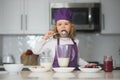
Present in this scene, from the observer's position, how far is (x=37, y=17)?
12.2 ft

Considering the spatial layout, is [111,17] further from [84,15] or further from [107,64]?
[107,64]

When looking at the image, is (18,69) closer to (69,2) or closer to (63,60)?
(63,60)

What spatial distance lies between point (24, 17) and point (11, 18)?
18 centimetres

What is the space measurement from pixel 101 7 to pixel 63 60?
6.75ft

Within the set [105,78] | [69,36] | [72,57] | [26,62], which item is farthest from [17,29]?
[105,78]

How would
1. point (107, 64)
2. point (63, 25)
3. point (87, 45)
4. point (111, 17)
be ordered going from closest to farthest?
point (107, 64)
point (63, 25)
point (111, 17)
point (87, 45)

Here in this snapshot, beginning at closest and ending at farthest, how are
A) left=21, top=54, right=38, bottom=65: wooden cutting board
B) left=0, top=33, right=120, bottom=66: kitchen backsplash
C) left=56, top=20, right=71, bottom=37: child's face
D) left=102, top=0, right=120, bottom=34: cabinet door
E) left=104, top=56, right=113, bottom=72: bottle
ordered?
1. left=104, top=56, right=113, bottom=72: bottle
2. left=56, top=20, right=71, bottom=37: child's face
3. left=21, top=54, right=38, bottom=65: wooden cutting board
4. left=102, top=0, right=120, bottom=34: cabinet door
5. left=0, top=33, right=120, bottom=66: kitchen backsplash

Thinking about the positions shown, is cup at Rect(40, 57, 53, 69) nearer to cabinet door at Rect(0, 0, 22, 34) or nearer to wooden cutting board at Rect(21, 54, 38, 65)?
wooden cutting board at Rect(21, 54, 38, 65)

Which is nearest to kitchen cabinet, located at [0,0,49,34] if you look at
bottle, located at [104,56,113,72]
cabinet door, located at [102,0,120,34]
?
cabinet door, located at [102,0,120,34]

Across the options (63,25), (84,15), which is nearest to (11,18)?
(84,15)

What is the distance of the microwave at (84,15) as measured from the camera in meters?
3.63

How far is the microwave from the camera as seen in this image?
11.9 ft

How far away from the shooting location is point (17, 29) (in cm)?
373

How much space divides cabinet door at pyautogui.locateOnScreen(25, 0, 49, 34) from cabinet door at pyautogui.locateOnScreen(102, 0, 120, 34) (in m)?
0.79
